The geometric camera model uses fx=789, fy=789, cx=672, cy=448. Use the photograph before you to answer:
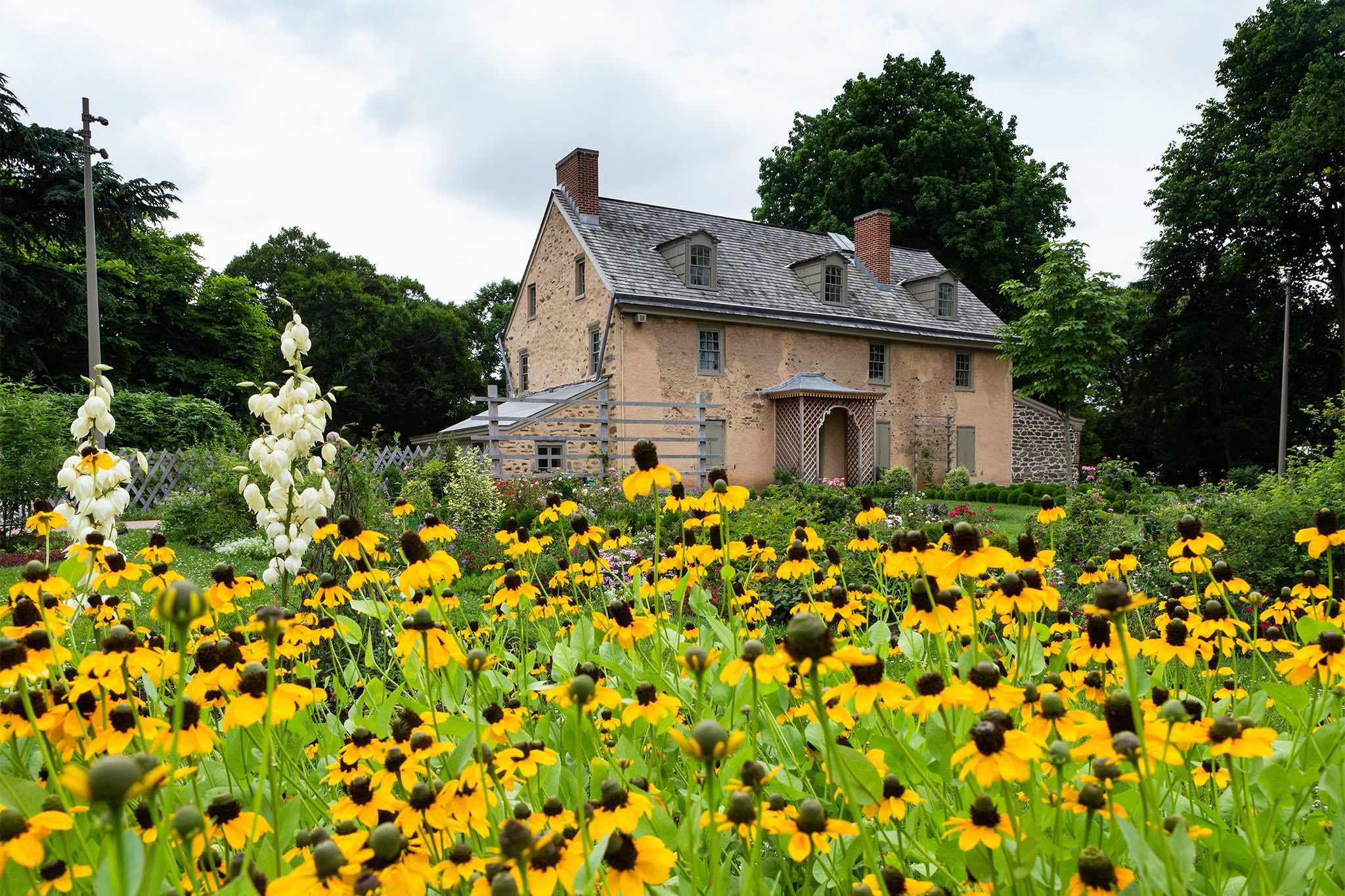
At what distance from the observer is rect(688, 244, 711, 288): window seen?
17.9 metres

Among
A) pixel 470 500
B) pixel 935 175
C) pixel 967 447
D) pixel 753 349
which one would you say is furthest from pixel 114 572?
pixel 935 175

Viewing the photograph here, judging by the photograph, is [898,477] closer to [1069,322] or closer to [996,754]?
[1069,322]

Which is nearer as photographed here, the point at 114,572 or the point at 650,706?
the point at 650,706

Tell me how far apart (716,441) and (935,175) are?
15681 millimetres

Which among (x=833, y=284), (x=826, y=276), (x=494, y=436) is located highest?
(x=826, y=276)

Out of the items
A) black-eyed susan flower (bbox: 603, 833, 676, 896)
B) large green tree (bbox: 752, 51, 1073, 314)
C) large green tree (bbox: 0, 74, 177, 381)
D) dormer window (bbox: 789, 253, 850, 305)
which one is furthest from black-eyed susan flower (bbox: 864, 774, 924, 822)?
large green tree (bbox: 752, 51, 1073, 314)

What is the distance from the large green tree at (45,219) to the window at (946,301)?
20.7m

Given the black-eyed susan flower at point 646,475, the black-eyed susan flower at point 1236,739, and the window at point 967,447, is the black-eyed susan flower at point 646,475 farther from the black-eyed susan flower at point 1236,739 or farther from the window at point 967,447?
the window at point 967,447

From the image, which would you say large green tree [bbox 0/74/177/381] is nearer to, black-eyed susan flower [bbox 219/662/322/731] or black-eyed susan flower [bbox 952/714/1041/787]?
black-eyed susan flower [bbox 219/662/322/731]

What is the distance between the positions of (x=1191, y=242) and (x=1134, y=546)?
22.2 metres

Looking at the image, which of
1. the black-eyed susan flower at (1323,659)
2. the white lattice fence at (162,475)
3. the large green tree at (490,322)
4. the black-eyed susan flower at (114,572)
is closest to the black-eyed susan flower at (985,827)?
the black-eyed susan flower at (1323,659)

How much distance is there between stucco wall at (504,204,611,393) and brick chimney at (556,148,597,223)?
570 mm

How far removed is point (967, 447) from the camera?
2120cm

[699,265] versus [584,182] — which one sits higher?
[584,182]
